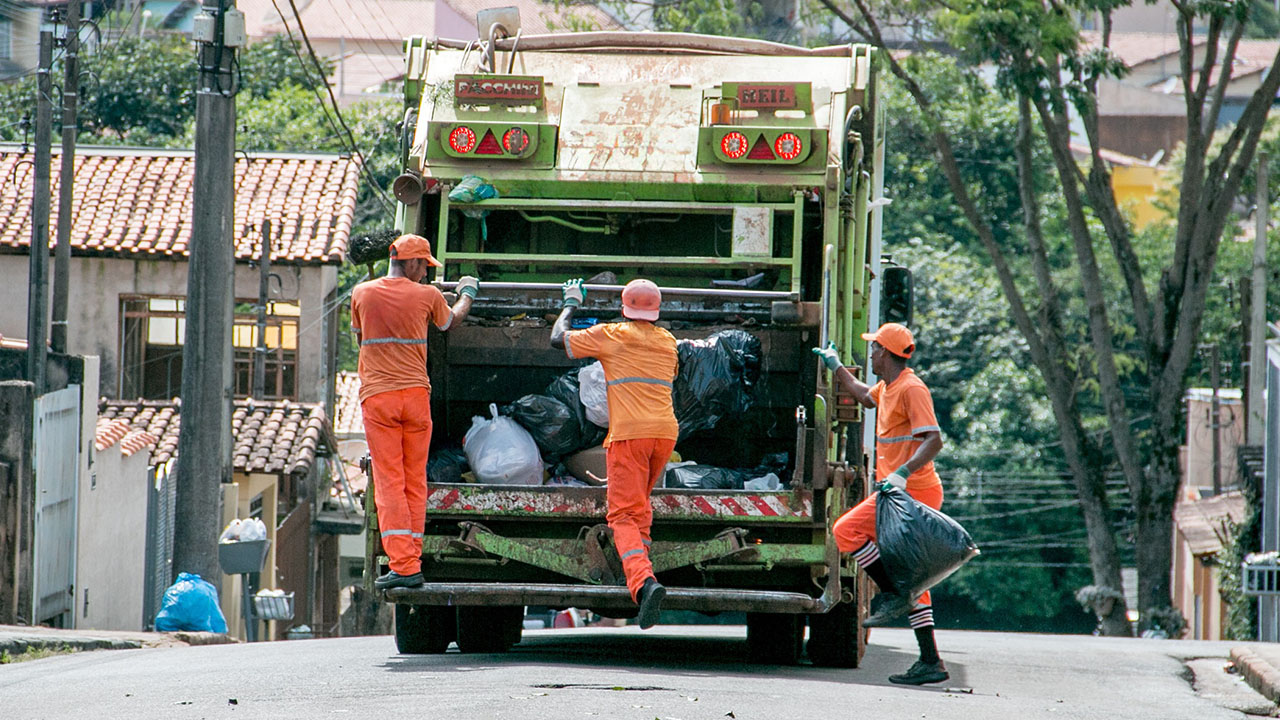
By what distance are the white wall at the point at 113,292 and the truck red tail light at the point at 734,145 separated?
41.8 feet

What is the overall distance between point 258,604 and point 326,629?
955 cm

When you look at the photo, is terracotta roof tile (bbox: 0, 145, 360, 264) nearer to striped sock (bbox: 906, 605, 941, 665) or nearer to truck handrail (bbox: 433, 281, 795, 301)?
truck handrail (bbox: 433, 281, 795, 301)

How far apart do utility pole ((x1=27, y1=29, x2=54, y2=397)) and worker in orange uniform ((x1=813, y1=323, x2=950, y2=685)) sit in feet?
26.3

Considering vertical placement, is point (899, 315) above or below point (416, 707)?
above

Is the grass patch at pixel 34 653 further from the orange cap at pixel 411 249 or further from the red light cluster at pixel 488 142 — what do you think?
the red light cluster at pixel 488 142

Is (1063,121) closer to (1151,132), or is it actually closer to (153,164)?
(153,164)

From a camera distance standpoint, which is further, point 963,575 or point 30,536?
point 963,575

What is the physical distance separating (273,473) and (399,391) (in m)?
11.6

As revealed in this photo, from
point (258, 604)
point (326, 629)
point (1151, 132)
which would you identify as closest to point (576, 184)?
point (258, 604)

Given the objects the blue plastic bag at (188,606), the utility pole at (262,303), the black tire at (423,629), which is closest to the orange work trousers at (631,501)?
the black tire at (423,629)

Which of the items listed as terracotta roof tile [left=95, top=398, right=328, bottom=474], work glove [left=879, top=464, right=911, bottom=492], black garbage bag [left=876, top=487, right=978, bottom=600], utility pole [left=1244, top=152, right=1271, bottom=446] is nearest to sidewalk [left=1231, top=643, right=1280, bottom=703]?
black garbage bag [left=876, top=487, right=978, bottom=600]

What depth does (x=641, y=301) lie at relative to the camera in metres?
7.64

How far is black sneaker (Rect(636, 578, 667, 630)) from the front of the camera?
735 cm

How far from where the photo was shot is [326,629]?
24.1 m
